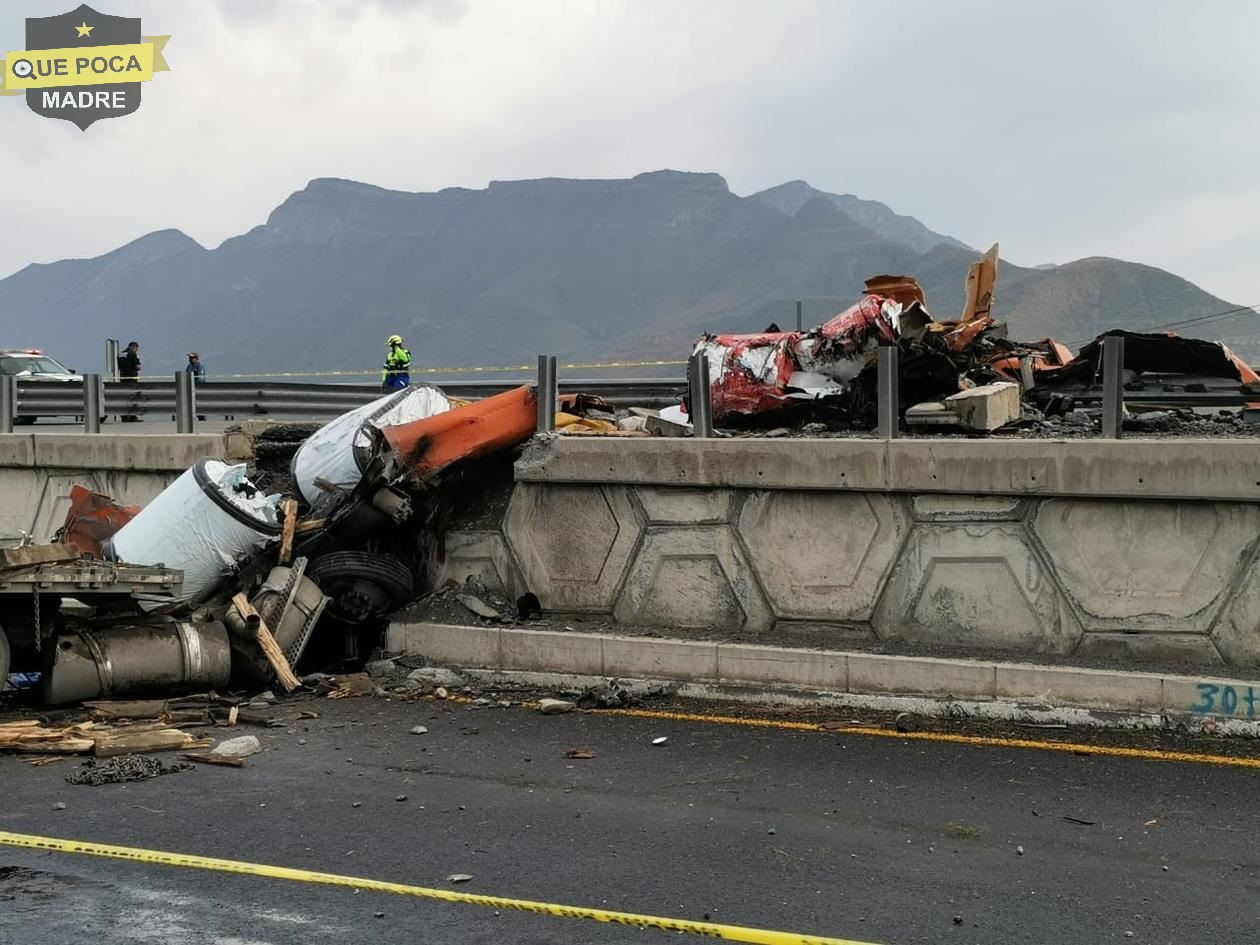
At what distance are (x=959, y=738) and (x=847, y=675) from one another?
0.96 metres

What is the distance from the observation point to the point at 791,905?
4766 mm

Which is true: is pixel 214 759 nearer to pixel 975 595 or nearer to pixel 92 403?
pixel 975 595

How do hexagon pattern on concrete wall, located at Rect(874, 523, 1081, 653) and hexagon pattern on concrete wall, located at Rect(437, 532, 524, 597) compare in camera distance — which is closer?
hexagon pattern on concrete wall, located at Rect(874, 523, 1081, 653)

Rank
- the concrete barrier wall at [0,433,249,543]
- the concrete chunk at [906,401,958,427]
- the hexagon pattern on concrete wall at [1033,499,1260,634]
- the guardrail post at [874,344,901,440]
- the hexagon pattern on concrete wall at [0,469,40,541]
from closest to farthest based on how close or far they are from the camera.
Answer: the hexagon pattern on concrete wall at [1033,499,1260,634] → the guardrail post at [874,344,901,440] → the concrete chunk at [906,401,958,427] → the concrete barrier wall at [0,433,249,543] → the hexagon pattern on concrete wall at [0,469,40,541]

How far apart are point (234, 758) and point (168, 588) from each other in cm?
209

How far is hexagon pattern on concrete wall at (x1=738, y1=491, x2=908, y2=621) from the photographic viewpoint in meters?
8.30

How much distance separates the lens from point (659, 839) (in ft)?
18.3

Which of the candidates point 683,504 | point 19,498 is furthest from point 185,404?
point 683,504

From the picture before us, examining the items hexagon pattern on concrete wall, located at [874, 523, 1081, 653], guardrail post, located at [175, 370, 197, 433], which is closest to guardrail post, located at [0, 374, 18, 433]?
guardrail post, located at [175, 370, 197, 433]

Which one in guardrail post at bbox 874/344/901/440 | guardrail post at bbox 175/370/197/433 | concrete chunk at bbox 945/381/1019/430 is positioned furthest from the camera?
guardrail post at bbox 175/370/197/433

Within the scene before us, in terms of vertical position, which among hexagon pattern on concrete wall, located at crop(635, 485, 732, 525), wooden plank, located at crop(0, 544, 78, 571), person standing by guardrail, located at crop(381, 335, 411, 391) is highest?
person standing by guardrail, located at crop(381, 335, 411, 391)

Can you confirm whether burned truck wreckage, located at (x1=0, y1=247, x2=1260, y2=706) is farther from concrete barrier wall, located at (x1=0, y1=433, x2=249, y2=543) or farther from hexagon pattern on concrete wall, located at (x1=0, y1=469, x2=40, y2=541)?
hexagon pattern on concrete wall, located at (x1=0, y1=469, x2=40, y2=541)

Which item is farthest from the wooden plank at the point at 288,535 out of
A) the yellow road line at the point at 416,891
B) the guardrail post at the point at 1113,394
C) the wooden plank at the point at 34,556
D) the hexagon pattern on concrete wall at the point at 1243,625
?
the hexagon pattern on concrete wall at the point at 1243,625

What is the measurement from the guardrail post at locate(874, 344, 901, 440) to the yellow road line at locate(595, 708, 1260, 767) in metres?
2.11
